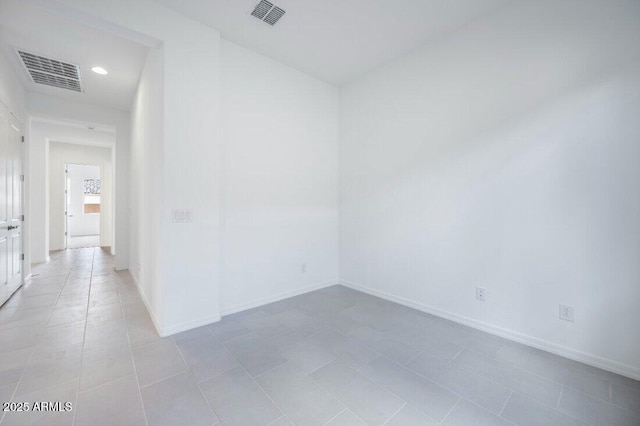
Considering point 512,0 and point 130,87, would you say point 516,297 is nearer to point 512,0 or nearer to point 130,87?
point 512,0

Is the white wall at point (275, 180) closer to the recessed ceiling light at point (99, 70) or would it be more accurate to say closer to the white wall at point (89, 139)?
the recessed ceiling light at point (99, 70)

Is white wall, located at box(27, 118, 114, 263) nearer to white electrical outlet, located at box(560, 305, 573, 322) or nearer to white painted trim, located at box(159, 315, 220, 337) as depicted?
white painted trim, located at box(159, 315, 220, 337)

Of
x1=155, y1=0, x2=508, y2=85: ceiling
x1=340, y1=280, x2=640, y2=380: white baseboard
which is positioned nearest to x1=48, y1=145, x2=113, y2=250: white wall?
x1=155, y1=0, x2=508, y2=85: ceiling

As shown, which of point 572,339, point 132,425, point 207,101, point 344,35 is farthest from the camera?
point 344,35

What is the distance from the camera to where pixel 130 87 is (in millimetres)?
4090

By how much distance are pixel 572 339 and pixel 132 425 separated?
3165 millimetres

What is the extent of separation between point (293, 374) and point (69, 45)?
13.3 feet

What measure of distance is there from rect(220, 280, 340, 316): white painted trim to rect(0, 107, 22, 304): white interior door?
108 inches

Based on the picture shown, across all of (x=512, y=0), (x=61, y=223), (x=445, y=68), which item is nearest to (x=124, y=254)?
(x=61, y=223)

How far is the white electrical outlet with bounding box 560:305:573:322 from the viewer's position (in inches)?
87.4

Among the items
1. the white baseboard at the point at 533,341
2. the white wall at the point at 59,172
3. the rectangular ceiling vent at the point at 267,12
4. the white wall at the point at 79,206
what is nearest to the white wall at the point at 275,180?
the rectangular ceiling vent at the point at 267,12

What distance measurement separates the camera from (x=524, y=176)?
243 centimetres

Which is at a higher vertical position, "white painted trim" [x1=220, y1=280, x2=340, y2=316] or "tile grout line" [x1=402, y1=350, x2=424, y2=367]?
"white painted trim" [x1=220, y1=280, x2=340, y2=316]

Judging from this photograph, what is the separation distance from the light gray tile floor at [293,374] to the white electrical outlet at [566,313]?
327 mm
